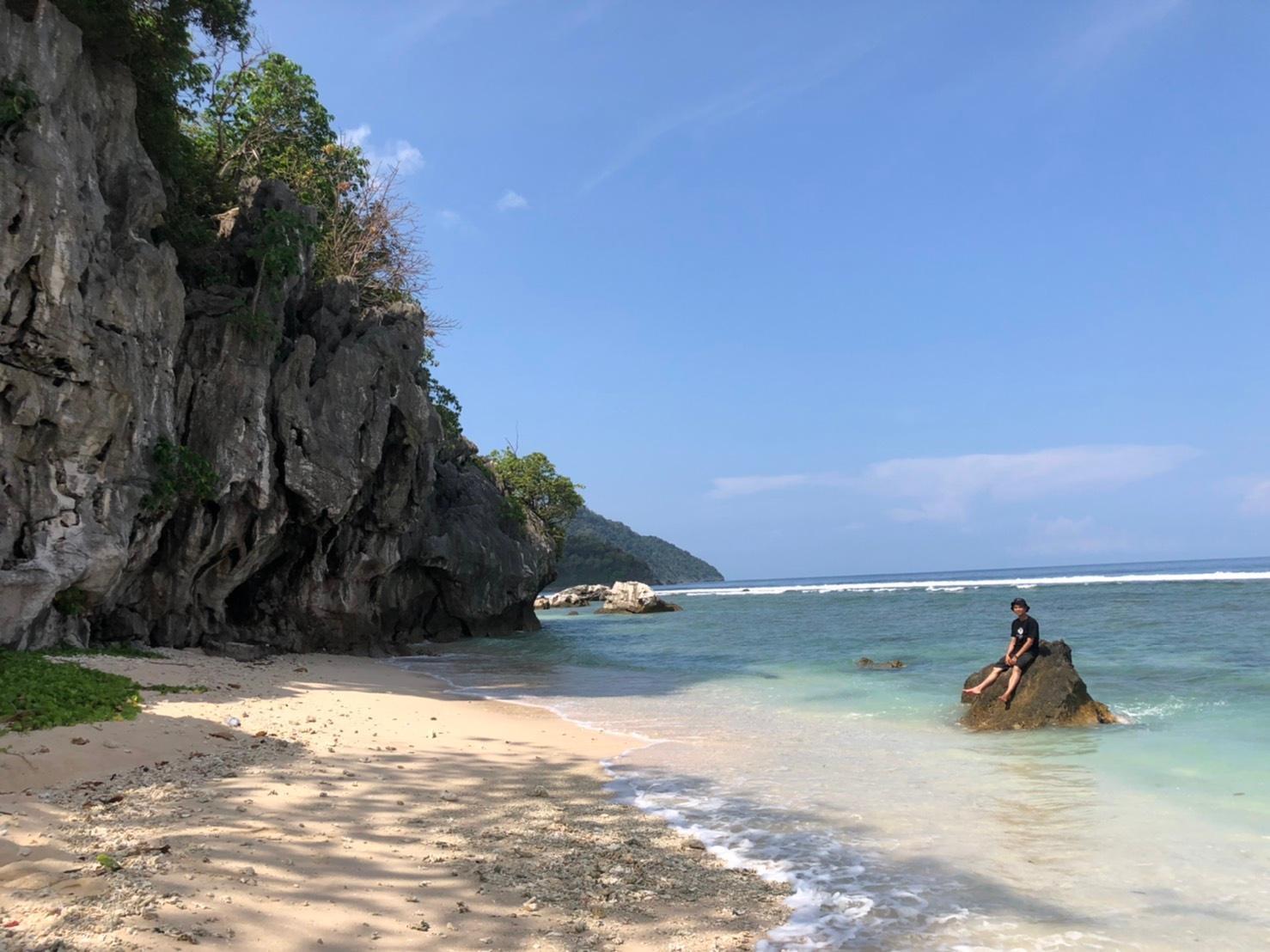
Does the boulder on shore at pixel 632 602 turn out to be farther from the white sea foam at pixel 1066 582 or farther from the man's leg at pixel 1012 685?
the man's leg at pixel 1012 685

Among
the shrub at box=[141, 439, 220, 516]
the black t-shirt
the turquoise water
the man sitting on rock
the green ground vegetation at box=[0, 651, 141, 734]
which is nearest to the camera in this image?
the turquoise water

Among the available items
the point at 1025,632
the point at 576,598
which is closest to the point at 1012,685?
the point at 1025,632

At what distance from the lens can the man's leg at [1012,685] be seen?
12.2 m

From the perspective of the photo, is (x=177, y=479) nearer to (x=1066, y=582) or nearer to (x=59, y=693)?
(x=59, y=693)

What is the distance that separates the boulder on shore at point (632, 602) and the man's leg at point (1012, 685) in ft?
130

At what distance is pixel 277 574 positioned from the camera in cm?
2284

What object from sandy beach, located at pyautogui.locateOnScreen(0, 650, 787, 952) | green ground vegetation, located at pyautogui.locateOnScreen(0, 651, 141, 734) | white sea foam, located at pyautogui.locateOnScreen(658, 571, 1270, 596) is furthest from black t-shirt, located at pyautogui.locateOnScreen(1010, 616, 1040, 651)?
white sea foam, located at pyautogui.locateOnScreen(658, 571, 1270, 596)

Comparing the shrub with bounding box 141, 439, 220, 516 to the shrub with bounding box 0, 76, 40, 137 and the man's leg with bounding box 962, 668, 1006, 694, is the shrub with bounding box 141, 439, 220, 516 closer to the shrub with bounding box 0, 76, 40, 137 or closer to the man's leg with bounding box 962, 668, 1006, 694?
the shrub with bounding box 0, 76, 40, 137

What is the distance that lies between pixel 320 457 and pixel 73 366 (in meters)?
7.05

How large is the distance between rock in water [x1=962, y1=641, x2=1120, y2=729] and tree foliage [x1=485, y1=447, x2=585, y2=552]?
116 feet

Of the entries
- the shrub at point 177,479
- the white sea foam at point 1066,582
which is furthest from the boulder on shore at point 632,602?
the shrub at point 177,479

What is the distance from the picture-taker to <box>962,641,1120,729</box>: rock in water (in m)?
11.9

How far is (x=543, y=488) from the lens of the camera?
47438mm

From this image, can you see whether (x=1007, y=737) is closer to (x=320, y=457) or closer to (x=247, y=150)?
(x=320, y=457)
